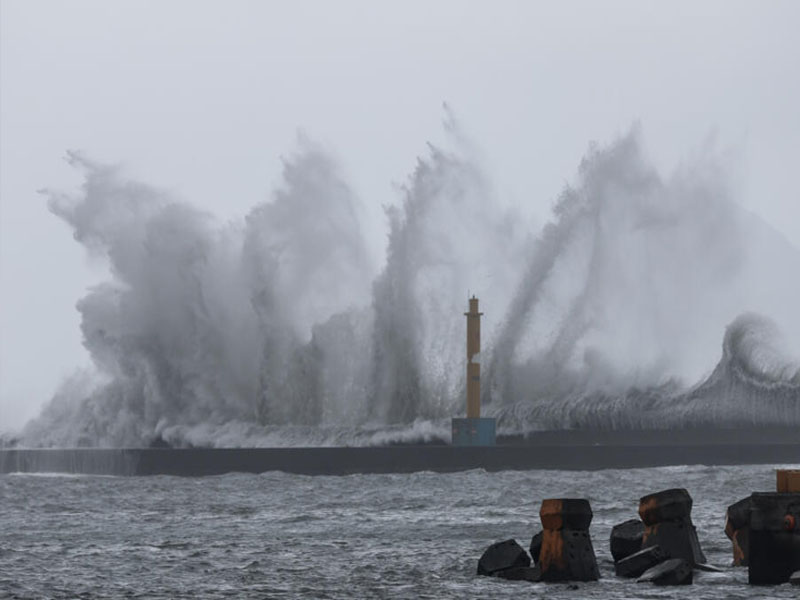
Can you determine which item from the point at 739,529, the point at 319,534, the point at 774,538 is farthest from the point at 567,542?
the point at 319,534

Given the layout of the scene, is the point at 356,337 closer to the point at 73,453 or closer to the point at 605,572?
the point at 73,453

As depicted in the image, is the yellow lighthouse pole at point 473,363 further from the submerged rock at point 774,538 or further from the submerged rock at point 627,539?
the submerged rock at point 774,538

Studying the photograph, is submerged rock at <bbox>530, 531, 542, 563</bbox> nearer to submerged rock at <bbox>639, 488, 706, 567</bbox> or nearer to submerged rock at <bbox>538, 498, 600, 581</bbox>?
submerged rock at <bbox>538, 498, 600, 581</bbox>

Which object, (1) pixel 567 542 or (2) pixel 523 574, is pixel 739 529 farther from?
(2) pixel 523 574

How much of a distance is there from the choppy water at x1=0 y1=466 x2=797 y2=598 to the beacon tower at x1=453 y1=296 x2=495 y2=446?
9102 mm

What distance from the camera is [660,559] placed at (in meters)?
18.1

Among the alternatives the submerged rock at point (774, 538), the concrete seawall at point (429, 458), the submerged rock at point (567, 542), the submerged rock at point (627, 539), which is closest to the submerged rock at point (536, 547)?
the submerged rock at point (627, 539)

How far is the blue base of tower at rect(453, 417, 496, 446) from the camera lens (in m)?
57.2

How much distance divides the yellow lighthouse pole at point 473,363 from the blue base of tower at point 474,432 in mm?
328

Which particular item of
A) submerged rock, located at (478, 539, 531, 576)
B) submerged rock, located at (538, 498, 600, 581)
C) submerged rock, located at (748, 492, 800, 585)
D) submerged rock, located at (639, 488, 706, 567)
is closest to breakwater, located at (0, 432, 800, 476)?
submerged rock, located at (639, 488, 706, 567)

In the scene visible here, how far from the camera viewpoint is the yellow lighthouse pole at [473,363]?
58219 mm

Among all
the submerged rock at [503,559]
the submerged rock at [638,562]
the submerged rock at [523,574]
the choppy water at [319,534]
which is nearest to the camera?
the choppy water at [319,534]

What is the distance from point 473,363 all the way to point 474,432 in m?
2.66

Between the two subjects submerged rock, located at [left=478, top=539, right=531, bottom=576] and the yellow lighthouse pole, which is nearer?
submerged rock, located at [left=478, top=539, right=531, bottom=576]
